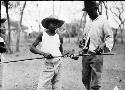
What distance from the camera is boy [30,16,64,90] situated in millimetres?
5289

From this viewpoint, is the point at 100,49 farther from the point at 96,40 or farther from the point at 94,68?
the point at 94,68

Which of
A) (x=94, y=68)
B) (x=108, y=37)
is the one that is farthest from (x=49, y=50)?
(x=108, y=37)

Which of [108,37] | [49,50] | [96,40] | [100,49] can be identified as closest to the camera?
[49,50]

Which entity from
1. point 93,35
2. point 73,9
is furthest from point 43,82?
point 73,9

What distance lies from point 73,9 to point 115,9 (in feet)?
49.8

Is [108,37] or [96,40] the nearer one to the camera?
[108,37]

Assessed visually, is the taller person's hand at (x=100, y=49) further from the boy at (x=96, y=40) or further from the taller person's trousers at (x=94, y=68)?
the taller person's trousers at (x=94, y=68)

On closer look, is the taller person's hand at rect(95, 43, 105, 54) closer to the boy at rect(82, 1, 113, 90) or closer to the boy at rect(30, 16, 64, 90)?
the boy at rect(82, 1, 113, 90)

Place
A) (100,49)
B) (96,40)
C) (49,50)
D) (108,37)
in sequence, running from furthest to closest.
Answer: (96,40)
(108,37)
(100,49)
(49,50)

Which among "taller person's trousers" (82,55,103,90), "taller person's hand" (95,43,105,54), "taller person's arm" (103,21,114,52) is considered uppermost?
"taller person's arm" (103,21,114,52)

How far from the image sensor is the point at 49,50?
530 centimetres

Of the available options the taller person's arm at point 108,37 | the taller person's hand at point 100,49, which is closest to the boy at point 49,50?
the taller person's hand at point 100,49

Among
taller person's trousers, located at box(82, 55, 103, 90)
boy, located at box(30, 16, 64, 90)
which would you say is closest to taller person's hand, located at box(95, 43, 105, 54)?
taller person's trousers, located at box(82, 55, 103, 90)

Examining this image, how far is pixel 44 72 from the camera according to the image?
532 cm
